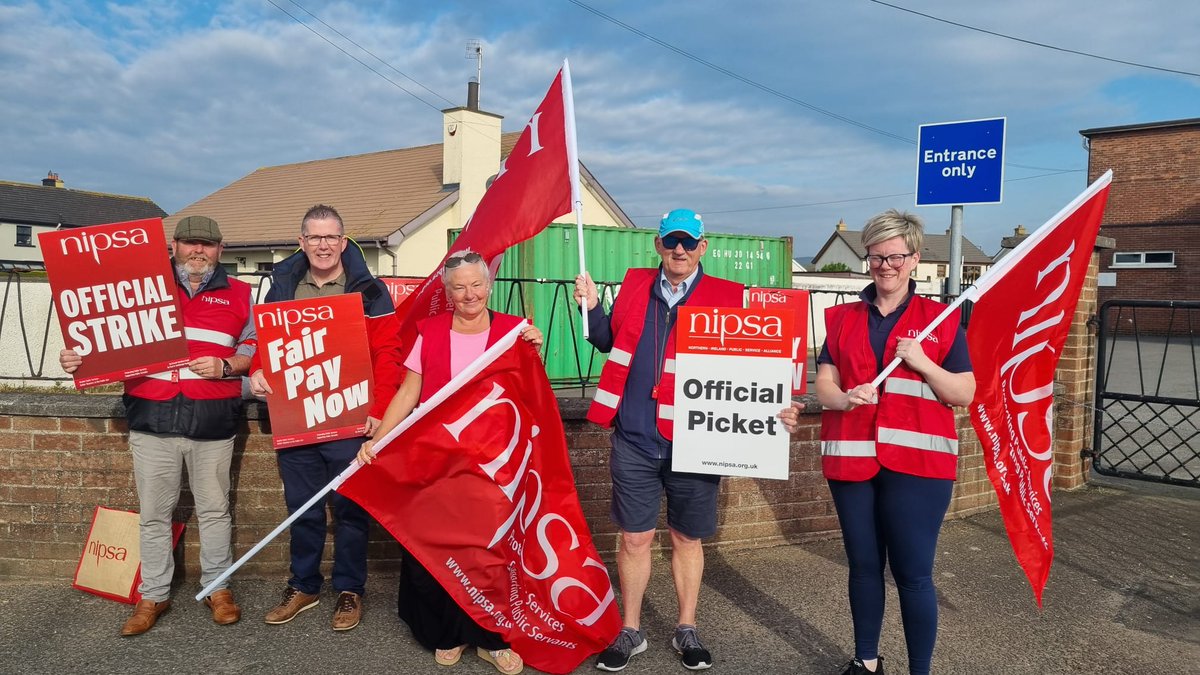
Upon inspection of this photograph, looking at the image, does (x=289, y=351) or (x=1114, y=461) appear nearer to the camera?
(x=289, y=351)

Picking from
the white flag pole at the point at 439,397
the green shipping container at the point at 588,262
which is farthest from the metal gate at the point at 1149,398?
the green shipping container at the point at 588,262

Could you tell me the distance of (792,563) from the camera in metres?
5.14

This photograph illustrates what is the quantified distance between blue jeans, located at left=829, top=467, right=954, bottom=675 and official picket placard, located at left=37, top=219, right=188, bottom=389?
2999 millimetres

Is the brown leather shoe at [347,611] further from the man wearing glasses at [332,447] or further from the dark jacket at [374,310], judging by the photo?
the dark jacket at [374,310]

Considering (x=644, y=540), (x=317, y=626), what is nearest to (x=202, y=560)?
(x=317, y=626)

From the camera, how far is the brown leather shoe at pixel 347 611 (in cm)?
402

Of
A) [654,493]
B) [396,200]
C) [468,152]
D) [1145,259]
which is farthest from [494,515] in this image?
[1145,259]

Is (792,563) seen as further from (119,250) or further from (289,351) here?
(119,250)

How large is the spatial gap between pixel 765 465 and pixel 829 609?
4.49 feet

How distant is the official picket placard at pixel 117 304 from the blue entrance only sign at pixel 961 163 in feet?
16.8

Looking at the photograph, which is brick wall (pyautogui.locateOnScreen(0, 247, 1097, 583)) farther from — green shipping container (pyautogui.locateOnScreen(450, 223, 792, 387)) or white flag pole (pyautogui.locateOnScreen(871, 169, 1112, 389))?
green shipping container (pyautogui.locateOnScreen(450, 223, 792, 387))

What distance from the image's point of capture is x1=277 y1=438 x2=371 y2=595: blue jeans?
4.02m

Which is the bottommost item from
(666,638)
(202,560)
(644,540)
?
(666,638)

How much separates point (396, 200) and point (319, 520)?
20683mm
